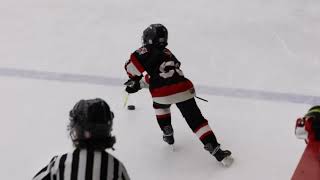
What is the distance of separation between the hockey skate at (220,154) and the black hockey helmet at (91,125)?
720mm

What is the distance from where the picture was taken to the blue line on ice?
98.5 inches

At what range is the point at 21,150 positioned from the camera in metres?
2.06

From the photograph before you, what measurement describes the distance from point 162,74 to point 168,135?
291 millimetres

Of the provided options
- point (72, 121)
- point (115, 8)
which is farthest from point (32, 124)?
point (115, 8)

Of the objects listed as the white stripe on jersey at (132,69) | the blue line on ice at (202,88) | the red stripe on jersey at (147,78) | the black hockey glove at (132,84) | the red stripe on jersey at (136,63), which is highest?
the red stripe on jersey at (136,63)

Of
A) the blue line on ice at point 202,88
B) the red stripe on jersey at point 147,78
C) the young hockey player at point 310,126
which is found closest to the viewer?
the young hockey player at point 310,126

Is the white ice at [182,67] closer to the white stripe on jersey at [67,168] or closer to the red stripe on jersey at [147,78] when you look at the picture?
the red stripe on jersey at [147,78]

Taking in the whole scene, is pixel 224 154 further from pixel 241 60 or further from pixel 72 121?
pixel 241 60

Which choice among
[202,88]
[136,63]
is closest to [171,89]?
[136,63]

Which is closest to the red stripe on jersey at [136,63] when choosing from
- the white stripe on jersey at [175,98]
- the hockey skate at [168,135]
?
the white stripe on jersey at [175,98]

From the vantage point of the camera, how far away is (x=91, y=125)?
1.24m

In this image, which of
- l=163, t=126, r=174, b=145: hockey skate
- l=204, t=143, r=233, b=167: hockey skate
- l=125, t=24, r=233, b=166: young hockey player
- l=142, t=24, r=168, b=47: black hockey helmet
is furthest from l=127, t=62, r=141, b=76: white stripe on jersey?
l=204, t=143, r=233, b=167: hockey skate

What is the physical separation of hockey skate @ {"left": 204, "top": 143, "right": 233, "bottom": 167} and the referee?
678 millimetres

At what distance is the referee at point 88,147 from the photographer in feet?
4.07
